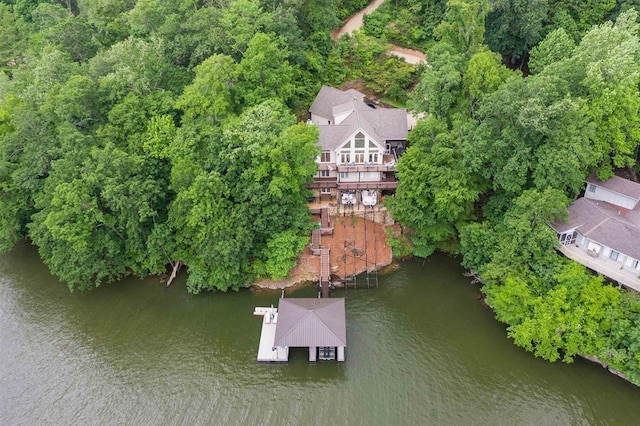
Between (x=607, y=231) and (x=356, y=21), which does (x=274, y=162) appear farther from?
(x=356, y=21)

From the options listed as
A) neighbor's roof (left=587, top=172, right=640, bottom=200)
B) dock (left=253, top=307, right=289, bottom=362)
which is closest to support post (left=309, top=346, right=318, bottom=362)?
dock (left=253, top=307, right=289, bottom=362)

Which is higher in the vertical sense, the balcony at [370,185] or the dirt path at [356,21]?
the dirt path at [356,21]

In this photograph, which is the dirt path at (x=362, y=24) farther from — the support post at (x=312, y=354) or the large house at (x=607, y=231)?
the support post at (x=312, y=354)

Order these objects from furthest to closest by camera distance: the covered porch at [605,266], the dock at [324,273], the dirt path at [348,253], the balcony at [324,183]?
1. the balcony at [324,183]
2. the dirt path at [348,253]
3. the dock at [324,273]
4. the covered porch at [605,266]

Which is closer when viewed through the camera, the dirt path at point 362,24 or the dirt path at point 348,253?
the dirt path at point 348,253

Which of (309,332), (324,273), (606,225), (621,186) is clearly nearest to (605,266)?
(606,225)

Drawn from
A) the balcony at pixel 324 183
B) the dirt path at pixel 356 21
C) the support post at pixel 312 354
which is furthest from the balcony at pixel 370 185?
the dirt path at pixel 356 21

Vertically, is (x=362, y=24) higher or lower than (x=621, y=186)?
higher
